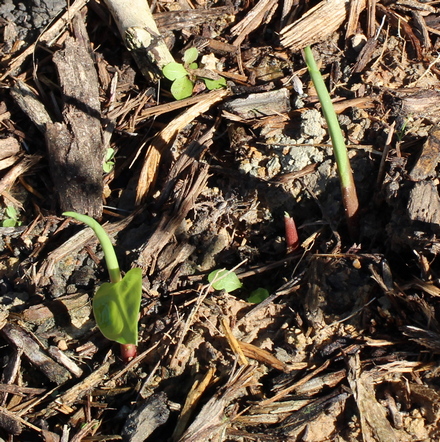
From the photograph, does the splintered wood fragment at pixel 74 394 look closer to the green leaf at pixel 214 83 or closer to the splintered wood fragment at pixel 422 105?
the green leaf at pixel 214 83

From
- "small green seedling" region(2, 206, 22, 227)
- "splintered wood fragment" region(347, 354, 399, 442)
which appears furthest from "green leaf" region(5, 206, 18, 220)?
"splintered wood fragment" region(347, 354, 399, 442)

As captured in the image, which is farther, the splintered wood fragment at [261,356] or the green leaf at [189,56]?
the green leaf at [189,56]

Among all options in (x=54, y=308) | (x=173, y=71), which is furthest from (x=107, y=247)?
(x=173, y=71)

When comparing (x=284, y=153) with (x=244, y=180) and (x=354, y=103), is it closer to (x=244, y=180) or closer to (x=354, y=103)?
(x=244, y=180)

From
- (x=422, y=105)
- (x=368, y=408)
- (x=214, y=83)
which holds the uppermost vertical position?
(x=214, y=83)

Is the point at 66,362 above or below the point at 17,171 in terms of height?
below

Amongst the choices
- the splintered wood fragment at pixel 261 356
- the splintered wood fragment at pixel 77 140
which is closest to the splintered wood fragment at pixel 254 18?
the splintered wood fragment at pixel 77 140

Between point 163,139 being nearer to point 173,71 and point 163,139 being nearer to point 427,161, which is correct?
point 173,71
